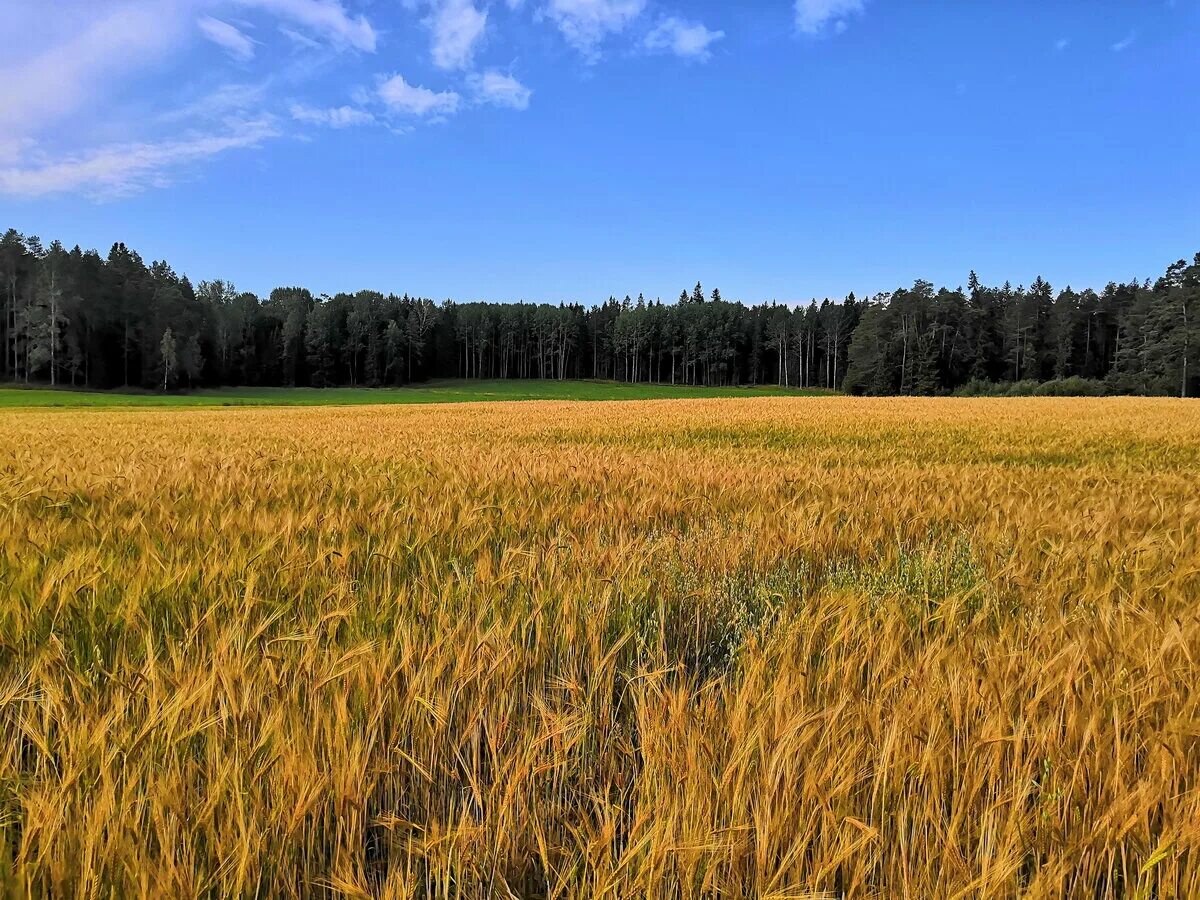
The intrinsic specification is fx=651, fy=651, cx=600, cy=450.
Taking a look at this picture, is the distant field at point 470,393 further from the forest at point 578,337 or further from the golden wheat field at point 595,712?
the golden wheat field at point 595,712

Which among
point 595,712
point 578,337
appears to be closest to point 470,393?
point 578,337

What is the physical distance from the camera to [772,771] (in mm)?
1035

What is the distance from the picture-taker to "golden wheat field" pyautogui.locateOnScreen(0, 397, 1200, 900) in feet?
3.14

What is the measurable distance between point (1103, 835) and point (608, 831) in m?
0.78

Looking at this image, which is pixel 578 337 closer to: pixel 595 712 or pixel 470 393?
pixel 470 393

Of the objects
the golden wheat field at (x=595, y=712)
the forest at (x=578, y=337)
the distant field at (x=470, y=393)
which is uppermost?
the forest at (x=578, y=337)

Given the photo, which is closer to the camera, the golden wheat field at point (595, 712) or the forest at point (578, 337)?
the golden wheat field at point (595, 712)

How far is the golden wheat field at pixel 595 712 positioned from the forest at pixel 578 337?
80.1 meters

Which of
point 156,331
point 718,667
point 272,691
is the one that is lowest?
point 718,667

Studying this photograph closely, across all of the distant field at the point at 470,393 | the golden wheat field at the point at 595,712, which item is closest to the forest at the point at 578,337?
the distant field at the point at 470,393

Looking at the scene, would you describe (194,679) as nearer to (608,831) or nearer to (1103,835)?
(608,831)

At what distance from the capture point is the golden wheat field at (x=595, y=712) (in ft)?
3.14

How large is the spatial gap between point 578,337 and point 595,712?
430 ft

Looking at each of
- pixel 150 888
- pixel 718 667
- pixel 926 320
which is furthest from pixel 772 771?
pixel 926 320
